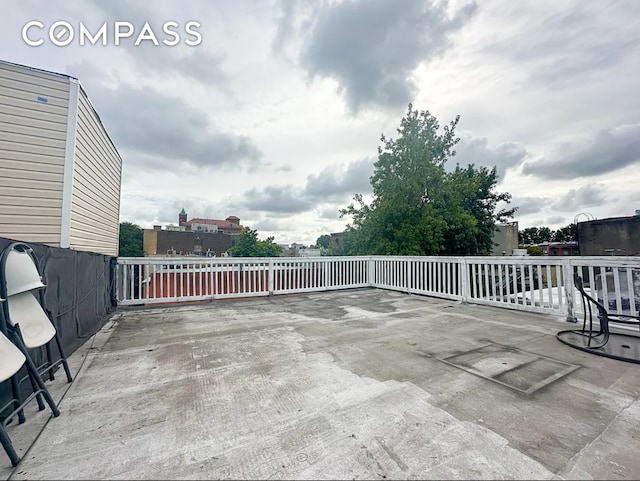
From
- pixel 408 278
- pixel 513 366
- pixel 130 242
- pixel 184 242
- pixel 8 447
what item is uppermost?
pixel 184 242

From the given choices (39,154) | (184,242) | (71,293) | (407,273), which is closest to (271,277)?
(407,273)

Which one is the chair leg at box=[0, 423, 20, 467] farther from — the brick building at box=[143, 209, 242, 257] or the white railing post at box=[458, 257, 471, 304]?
the brick building at box=[143, 209, 242, 257]

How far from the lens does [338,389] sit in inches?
77.4

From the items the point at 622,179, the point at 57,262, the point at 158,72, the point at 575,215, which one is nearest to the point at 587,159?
the point at 622,179

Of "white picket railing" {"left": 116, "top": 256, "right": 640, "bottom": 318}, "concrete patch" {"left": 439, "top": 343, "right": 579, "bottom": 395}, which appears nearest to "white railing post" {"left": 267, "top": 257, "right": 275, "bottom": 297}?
"white picket railing" {"left": 116, "top": 256, "right": 640, "bottom": 318}

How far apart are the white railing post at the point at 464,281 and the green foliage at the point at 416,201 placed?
16.5 ft

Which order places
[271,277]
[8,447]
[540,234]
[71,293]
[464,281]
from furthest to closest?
[540,234]
[271,277]
[464,281]
[71,293]
[8,447]

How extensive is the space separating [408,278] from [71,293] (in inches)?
253

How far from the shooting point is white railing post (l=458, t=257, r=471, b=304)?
5.50 metres

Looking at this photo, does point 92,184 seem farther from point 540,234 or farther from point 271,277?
point 540,234

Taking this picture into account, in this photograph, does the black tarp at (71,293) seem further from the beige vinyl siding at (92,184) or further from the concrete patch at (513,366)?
the concrete patch at (513,366)

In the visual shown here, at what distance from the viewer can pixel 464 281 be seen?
554 centimetres

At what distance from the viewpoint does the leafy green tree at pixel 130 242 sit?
92.4ft

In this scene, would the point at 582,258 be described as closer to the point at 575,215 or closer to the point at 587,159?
the point at 587,159
